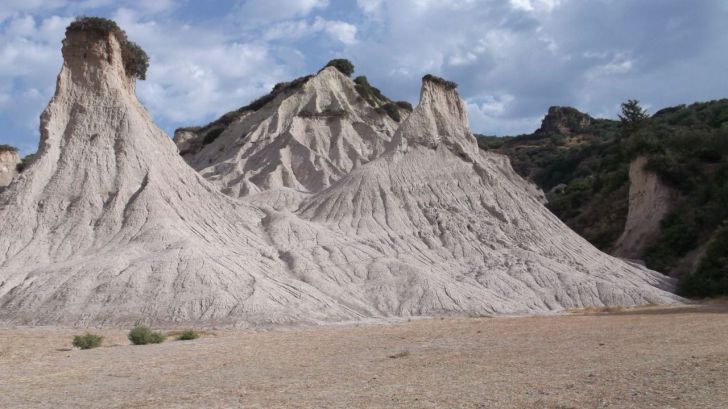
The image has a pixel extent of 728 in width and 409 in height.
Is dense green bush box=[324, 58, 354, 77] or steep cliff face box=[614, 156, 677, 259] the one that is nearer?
steep cliff face box=[614, 156, 677, 259]

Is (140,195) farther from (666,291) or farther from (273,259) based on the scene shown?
(666,291)

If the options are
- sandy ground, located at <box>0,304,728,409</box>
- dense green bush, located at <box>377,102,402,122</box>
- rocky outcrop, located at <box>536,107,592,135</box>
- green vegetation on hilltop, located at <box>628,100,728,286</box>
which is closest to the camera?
sandy ground, located at <box>0,304,728,409</box>

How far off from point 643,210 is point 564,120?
78.9 m

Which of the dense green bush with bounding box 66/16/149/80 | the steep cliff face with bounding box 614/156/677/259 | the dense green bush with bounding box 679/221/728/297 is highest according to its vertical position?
the dense green bush with bounding box 66/16/149/80

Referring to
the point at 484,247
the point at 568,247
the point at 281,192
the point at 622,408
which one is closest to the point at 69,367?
the point at 622,408

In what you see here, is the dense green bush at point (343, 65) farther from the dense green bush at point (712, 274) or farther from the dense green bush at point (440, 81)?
the dense green bush at point (712, 274)

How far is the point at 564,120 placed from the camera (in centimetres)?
11669

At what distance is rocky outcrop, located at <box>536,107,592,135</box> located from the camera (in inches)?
4542

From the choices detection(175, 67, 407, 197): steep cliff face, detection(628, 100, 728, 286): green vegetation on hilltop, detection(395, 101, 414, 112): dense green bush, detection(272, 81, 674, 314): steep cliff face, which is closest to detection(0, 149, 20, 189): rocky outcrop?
detection(175, 67, 407, 197): steep cliff face

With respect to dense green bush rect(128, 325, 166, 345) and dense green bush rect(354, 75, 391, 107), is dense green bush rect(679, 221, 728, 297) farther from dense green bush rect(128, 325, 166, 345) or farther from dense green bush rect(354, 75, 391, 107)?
dense green bush rect(354, 75, 391, 107)

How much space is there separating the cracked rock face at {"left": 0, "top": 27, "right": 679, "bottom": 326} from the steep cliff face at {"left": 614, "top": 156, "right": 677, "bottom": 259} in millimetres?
8436

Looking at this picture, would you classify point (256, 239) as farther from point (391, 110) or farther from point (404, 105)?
point (404, 105)

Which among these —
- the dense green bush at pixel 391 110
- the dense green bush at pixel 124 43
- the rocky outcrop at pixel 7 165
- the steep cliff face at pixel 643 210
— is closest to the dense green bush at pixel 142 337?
the dense green bush at pixel 124 43

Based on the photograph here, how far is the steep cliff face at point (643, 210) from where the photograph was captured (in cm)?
3934
